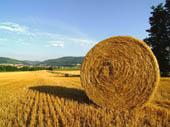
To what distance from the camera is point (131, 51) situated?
9602 mm

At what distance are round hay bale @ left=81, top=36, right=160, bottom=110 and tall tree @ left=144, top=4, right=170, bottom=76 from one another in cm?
1823

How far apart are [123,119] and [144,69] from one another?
8.87ft

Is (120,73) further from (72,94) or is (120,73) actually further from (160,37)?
(160,37)

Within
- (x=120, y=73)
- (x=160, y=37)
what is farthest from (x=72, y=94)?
(x=160, y=37)

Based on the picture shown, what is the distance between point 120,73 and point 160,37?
789 inches

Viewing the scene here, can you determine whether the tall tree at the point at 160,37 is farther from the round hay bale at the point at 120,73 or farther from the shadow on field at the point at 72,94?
the round hay bale at the point at 120,73

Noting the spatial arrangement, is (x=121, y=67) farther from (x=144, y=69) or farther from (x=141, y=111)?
(x=141, y=111)

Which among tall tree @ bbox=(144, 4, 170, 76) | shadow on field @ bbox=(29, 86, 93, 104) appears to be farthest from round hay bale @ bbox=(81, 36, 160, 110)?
tall tree @ bbox=(144, 4, 170, 76)

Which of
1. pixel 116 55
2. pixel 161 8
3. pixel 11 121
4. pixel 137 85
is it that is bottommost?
pixel 11 121

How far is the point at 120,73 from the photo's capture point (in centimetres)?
960

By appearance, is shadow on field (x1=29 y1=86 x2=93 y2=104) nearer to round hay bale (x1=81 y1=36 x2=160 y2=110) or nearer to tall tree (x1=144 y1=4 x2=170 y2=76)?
round hay bale (x1=81 y1=36 x2=160 y2=110)

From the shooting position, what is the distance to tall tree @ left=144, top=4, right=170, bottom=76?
2712 cm

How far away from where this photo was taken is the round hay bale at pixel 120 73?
9164mm

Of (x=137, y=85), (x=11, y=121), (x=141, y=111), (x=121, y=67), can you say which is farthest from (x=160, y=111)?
(x=11, y=121)
